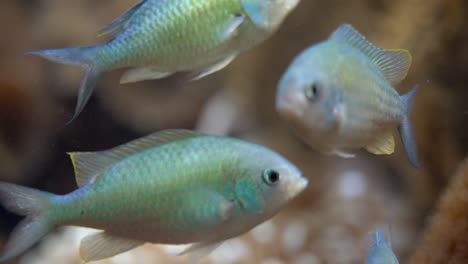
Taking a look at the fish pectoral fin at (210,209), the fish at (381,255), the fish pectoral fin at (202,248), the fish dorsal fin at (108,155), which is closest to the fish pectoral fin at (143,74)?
the fish dorsal fin at (108,155)

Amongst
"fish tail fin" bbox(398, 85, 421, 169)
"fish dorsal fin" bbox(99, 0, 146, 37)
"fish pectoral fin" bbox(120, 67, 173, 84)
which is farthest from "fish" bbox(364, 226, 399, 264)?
"fish dorsal fin" bbox(99, 0, 146, 37)

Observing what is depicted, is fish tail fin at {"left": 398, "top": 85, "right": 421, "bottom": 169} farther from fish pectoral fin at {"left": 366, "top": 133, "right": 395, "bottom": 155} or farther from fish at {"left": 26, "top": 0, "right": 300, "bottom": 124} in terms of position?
fish at {"left": 26, "top": 0, "right": 300, "bottom": 124}

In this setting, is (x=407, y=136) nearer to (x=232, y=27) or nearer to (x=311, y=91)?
(x=311, y=91)

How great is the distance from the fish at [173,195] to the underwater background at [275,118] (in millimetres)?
795

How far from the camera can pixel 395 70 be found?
1051mm

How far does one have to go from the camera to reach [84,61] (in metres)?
1.04

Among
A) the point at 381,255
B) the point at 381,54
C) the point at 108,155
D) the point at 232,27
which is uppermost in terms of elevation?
the point at 232,27

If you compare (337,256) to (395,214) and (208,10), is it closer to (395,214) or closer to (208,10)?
(395,214)

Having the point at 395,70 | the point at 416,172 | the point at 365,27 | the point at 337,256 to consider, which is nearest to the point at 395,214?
the point at 416,172

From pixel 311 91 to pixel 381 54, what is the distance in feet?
1.15

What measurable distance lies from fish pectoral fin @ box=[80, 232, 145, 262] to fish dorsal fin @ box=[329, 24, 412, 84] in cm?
70

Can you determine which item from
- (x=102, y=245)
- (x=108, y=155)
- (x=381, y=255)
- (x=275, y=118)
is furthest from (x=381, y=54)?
(x=275, y=118)

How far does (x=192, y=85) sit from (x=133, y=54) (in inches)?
57.8

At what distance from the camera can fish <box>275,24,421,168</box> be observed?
0.76m
